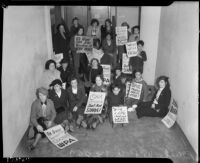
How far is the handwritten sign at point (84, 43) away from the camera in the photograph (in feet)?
15.5

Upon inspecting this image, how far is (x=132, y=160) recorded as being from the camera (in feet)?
2.13

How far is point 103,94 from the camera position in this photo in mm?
3551

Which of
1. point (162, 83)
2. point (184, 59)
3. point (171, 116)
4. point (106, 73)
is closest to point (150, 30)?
point (106, 73)

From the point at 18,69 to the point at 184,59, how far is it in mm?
2162

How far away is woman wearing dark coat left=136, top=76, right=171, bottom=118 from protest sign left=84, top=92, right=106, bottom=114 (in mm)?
709

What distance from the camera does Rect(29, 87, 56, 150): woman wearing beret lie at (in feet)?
10.2

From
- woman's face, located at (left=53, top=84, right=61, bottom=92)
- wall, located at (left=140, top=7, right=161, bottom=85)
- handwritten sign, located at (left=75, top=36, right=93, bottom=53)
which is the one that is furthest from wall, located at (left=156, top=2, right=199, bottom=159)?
woman's face, located at (left=53, top=84, right=61, bottom=92)

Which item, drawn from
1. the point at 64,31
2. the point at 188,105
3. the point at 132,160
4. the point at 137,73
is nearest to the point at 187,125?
the point at 188,105

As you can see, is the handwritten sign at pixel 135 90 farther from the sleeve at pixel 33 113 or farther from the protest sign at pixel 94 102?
the sleeve at pixel 33 113

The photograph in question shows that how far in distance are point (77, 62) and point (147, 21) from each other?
1.67 m

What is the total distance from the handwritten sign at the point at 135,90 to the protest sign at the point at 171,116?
0.60m

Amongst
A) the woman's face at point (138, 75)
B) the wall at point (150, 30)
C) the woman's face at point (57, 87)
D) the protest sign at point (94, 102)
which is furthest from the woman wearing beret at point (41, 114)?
the wall at point (150, 30)

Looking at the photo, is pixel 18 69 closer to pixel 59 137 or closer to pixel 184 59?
pixel 59 137

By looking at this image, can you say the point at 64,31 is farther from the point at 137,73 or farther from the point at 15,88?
the point at 15,88
